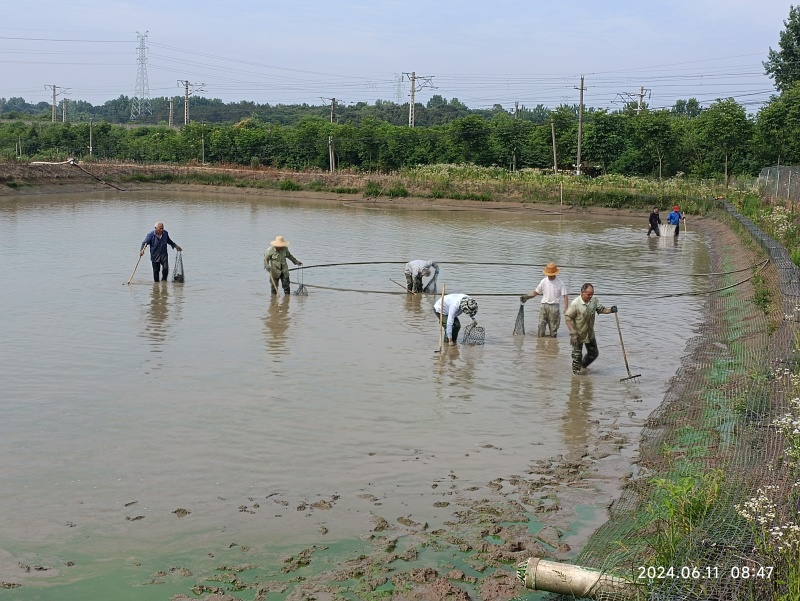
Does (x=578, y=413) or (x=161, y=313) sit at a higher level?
(x=161, y=313)

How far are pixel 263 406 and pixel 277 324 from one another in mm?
5334

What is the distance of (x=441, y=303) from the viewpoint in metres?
14.2

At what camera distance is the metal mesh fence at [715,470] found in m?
5.31

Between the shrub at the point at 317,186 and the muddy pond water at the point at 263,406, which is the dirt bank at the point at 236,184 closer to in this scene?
the shrub at the point at 317,186

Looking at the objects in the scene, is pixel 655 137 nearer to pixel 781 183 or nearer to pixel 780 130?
pixel 780 130

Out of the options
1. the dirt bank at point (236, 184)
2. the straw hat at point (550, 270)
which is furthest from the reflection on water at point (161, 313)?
the dirt bank at point (236, 184)

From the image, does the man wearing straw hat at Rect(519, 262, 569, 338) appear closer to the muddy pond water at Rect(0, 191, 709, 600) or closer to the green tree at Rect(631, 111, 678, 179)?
the muddy pond water at Rect(0, 191, 709, 600)

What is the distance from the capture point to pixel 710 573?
5246 millimetres

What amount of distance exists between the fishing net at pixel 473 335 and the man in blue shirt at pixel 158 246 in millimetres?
7675

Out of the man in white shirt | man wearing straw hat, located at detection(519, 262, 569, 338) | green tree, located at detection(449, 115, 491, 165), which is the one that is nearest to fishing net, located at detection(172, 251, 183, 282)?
the man in white shirt

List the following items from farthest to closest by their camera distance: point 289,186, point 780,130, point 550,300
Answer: point 289,186 < point 780,130 < point 550,300

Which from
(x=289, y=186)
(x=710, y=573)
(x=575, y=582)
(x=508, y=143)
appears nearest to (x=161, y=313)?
(x=575, y=582)

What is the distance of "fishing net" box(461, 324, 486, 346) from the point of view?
14320 millimetres

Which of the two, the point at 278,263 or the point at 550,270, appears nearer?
the point at 550,270
